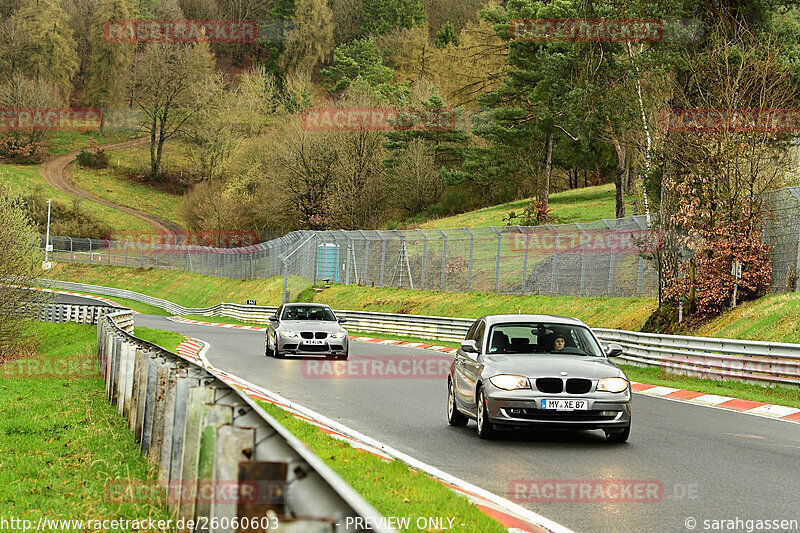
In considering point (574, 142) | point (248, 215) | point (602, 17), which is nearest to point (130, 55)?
point (248, 215)

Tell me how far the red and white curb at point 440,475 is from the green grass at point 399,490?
0.59ft

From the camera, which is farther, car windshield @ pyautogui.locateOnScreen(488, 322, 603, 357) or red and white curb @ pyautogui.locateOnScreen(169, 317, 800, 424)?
red and white curb @ pyautogui.locateOnScreen(169, 317, 800, 424)

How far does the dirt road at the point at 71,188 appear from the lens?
111438 mm

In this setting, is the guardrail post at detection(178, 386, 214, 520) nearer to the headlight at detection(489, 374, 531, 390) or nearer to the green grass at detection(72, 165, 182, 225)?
the headlight at detection(489, 374, 531, 390)

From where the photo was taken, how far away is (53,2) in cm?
13938

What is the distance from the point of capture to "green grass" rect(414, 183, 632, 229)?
6269 cm

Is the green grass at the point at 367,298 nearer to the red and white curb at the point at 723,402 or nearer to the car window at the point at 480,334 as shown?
the red and white curb at the point at 723,402

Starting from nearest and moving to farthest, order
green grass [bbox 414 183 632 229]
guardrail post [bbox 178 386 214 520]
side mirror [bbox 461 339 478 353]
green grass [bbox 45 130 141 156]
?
1. guardrail post [bbox 178 386 214 520]
2. side mirror [bbox 461 339 478 353]
3. green grass [bbox 414 183 632 229]
4. green grass [bbox 45 130 141 156]

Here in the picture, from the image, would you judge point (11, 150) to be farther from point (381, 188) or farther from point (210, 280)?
point (381, 188)

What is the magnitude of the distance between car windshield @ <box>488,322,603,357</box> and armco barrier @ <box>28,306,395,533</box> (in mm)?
5161

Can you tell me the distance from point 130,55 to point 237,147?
47808 mm

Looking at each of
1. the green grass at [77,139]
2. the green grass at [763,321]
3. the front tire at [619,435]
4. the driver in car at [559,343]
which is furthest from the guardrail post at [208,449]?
the green grass at [77,139]

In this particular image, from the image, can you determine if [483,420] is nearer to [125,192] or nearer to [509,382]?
[509,382]

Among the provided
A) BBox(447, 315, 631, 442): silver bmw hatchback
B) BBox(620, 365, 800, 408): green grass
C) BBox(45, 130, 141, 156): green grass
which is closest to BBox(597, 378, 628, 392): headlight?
BBox(447, 315, 631, 442): silver bmw hatchback
